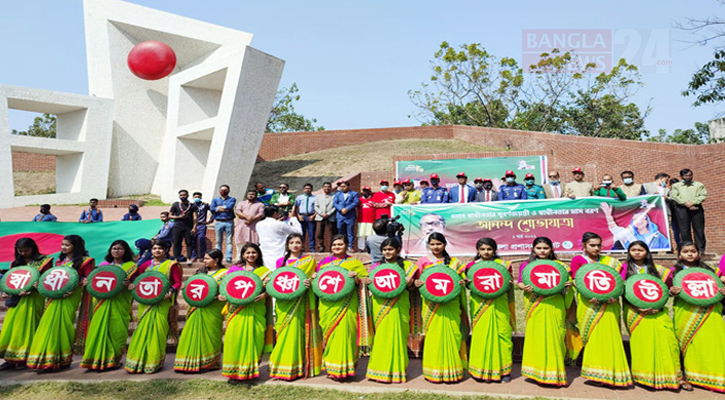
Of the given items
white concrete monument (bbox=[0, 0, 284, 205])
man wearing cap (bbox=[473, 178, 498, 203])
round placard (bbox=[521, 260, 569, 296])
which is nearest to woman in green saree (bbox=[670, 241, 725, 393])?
round placard (bbox=[521, 260, 569, 296])

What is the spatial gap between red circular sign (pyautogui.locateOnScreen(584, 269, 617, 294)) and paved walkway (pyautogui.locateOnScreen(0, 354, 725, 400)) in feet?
2.76

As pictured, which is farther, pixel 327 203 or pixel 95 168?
pixel 95 168

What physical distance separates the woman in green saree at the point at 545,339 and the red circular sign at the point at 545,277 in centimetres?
9

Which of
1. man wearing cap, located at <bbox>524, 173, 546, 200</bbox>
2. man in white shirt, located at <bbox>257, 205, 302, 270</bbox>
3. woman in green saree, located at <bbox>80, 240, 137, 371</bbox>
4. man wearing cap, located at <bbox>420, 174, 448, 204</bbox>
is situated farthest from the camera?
man wearing cap, located at <bbox>420, 174, 448, 204</bbox>

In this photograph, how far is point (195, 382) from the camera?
4.53 metres

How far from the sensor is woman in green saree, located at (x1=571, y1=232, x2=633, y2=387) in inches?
165

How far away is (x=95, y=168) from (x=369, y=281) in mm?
13552

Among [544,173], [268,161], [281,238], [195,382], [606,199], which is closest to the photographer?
[195,382]

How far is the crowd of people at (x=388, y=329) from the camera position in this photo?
13.8 ft

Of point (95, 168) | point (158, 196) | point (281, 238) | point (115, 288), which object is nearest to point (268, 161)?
point (158, 196)

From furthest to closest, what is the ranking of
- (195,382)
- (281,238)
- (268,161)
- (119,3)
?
(268,161) → (119,3) → (281,238) → (195,382)

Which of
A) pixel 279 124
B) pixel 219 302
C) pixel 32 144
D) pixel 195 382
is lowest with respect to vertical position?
pixel 195 382

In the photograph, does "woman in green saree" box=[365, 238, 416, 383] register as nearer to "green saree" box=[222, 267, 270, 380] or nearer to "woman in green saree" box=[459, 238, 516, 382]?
"woman in green saree" box=[459, 238, 516, 382]

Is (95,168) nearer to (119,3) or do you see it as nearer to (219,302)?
(119,3)
